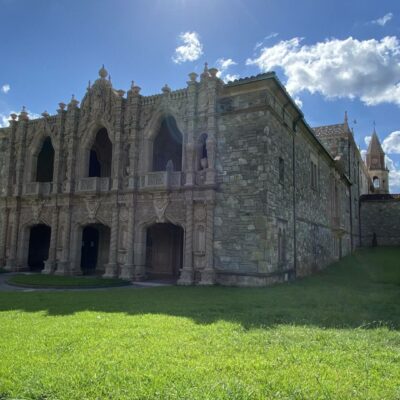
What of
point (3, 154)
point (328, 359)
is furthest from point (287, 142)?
point (3, 154)

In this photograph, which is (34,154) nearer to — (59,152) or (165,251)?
(59,152)

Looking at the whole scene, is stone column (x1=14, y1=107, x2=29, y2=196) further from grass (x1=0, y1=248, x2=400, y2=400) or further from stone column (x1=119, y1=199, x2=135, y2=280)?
grass (x1=0, y1=248, x2=400, y2=400)

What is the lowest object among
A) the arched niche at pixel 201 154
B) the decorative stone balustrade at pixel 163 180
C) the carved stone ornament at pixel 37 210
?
the carved stone ornament at pixel 37 210

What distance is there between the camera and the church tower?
56781 mm

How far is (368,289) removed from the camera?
13.5 metres

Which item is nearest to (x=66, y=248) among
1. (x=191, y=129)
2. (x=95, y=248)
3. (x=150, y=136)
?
(x=95, y=248)

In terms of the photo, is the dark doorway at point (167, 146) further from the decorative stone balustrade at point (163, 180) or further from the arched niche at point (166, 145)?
the decorative stone balustrade at point (163, 180)

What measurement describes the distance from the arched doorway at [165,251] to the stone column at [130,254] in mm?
2861

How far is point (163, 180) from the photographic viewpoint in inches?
645

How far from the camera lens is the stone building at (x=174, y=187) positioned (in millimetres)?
14750

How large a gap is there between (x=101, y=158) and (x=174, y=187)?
29.4ft

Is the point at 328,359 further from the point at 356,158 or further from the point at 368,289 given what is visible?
the point at 356,158

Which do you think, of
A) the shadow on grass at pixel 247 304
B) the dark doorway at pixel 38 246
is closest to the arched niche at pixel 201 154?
the shadow on grass at pixel 247 304

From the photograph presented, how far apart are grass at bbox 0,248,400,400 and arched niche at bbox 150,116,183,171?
11.1 meters
